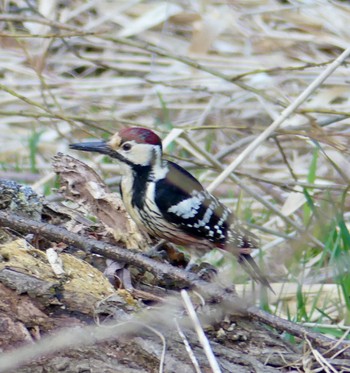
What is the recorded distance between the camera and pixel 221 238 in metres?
3.41

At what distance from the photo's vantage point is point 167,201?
341cm

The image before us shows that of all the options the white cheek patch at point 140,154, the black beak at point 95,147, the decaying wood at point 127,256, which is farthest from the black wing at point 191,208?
the decaying wood at point 127,256

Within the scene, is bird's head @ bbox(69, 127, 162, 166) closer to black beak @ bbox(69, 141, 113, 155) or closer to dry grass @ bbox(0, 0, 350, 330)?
black beak @ bbox(69, 141, 113, 155)

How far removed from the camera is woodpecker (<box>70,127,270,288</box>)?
11.0ft

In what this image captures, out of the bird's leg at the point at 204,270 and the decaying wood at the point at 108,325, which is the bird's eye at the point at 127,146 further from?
the decaying wood at the point at 108,325

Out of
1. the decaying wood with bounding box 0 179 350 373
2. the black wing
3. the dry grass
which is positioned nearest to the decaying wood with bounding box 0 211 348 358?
the decaying wood with bounding box 0 179 350 373

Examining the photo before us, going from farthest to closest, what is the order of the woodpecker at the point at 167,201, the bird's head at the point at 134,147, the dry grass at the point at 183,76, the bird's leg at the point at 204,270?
the dry grass at the point at 183,76
the bird's head at the point at 134,147
the woodpecker at the point at 167,201
the bird's leg at the point at 204,270

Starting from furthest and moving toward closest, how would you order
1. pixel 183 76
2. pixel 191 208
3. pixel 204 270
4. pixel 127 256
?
pixel 183 76 → pixel 191 208 → pixel 204 270 → pixel 127 256

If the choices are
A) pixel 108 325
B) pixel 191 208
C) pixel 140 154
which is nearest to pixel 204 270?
pixel 191 208

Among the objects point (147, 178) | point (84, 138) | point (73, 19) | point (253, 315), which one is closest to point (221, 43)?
point (73, 19)

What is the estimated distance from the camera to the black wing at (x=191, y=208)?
3.36 m

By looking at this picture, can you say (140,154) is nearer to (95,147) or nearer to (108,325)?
(95,147)

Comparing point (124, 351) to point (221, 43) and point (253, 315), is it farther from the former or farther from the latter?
point (221, 43)

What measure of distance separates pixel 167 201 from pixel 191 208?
0.33 ft
